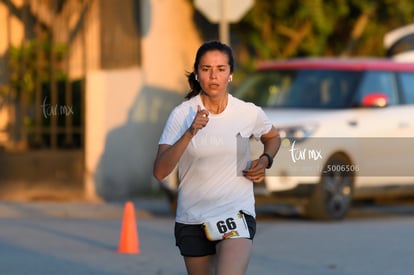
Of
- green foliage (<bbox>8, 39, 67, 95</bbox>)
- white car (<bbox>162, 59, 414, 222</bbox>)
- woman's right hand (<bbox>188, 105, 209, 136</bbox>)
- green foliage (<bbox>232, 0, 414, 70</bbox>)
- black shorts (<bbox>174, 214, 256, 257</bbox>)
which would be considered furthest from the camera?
green foliage (<bbox>232, 0, 414, 70</bbox>)

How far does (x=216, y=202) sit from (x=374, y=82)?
925 cm

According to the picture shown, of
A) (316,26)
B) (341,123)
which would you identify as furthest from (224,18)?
(316,26)

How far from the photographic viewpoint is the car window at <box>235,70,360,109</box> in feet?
47.9

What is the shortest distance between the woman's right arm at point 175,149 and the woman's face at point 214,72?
154 mm

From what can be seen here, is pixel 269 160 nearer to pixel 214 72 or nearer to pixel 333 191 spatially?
pixel 214 72

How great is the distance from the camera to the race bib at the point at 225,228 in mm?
5871

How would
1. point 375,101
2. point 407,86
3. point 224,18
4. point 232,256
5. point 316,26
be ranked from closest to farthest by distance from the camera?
point 232,256
point 375,101
point 407,86
point 224,18
point 316,26

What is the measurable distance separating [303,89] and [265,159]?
8.85 meters

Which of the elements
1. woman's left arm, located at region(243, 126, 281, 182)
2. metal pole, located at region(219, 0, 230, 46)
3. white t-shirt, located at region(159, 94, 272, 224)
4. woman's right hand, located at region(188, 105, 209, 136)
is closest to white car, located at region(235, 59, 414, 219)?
metal pole, located at region(219, 0, 230, 46)

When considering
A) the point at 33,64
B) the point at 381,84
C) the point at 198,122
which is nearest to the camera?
→ the point at 198,122

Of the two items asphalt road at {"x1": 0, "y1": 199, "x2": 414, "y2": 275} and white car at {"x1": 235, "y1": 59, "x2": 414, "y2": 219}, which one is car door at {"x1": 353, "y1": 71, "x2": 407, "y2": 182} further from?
asphalt road at {"x1": 0, "y1": 199, "x2": 414, "y2": 275}

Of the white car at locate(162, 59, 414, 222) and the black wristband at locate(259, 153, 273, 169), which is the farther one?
the white car at locate(162, 59, 414, 222)

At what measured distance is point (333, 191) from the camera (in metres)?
13.9

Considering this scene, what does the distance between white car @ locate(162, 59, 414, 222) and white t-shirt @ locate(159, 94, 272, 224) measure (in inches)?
270
